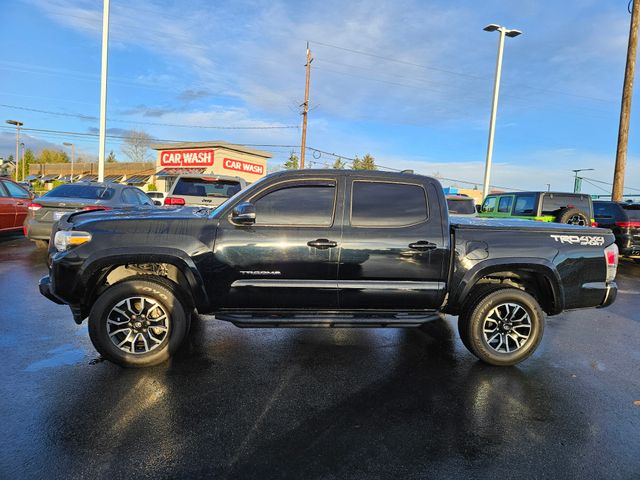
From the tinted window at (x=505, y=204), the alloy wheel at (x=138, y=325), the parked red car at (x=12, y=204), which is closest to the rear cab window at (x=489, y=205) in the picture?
the tinted window at (x=505, y=204)

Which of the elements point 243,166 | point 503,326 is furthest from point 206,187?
point 243,166

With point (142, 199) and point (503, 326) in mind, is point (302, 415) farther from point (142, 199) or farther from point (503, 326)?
Answer: point (142, 199)

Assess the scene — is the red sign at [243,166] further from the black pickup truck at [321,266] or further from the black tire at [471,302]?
the black tire at [471,302]

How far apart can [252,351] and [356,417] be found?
166cm

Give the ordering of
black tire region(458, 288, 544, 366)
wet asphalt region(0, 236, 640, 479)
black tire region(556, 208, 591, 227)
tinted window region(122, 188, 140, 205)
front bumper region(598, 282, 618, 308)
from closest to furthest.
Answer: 1. wet asphalt region(0, 236, 640, 479)
2. black tire region(458, 288, 544, 366)
3. front bumper region(598, 282, 618, 308)
4. tinted window region(122, 188, 140, 205)
5. black tire region(556, 208, 591, 227)

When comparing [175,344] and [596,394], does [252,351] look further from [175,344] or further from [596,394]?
[596,394]

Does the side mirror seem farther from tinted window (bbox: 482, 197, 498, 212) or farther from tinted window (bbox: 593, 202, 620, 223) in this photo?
tinted window (bbox: 593, 202, 620, 223)

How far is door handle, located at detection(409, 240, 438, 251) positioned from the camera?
4.12 meters

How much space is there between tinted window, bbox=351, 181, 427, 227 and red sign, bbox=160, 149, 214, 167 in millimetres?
29359

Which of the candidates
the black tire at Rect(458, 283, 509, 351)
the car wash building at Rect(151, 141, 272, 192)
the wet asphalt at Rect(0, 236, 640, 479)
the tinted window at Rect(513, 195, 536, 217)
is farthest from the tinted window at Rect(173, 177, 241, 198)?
the car wash building at Rect(151, 141, 272, 192)

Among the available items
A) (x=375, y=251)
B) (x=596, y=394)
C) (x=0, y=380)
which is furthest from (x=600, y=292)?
(x=0, y=380)

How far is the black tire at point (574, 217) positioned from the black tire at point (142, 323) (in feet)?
32.2

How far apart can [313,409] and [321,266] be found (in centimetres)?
130

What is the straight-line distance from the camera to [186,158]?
33.1m
